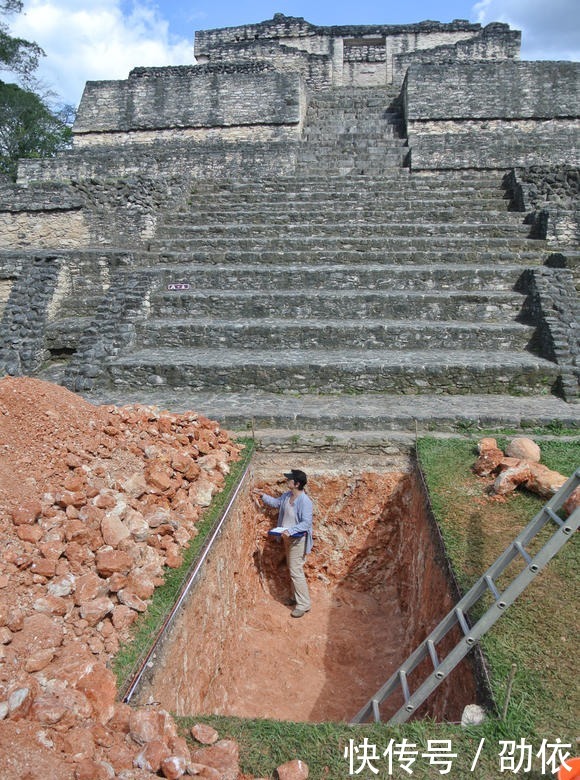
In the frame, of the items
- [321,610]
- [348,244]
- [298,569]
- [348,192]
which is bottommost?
[321,610]

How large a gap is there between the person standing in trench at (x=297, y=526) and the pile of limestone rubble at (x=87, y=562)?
0.66m

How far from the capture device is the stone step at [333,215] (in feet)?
33.9

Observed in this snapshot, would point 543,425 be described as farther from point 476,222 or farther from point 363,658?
point 476,222

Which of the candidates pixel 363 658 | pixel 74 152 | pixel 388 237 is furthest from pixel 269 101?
pixel 363 658

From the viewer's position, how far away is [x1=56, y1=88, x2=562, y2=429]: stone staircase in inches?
269

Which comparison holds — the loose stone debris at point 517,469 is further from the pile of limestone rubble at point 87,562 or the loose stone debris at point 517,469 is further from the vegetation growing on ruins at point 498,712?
the pile of limestone rubble at point 87,562

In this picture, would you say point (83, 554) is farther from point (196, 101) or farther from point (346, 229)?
point (196, 101)

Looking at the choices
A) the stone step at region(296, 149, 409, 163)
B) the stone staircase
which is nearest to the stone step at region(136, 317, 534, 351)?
the stone staircase

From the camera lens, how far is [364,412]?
20.2 ft

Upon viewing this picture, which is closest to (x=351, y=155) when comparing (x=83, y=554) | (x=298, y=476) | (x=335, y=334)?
(x=335, y=334)

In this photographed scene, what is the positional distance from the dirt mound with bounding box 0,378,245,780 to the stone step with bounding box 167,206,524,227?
6.43 meters

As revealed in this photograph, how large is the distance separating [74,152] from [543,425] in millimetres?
14849

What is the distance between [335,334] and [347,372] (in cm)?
102

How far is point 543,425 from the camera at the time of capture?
587cm
